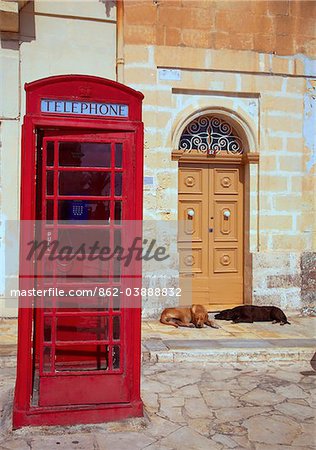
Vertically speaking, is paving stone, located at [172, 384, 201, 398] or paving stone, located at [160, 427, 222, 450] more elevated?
paving stone, located at [172, 384, 201, 398]

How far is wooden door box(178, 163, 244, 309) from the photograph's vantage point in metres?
9.13

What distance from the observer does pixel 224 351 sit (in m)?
6.37

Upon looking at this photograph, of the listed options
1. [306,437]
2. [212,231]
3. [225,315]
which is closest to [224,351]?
[225,315]

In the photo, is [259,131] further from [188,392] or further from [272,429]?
[272,429]

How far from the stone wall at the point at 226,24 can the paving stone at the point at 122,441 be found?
6.60 m

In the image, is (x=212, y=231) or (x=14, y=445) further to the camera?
(x=212, y=231)

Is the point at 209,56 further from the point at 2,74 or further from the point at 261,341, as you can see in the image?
the point at 261,341

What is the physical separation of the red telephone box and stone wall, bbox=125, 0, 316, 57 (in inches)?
200

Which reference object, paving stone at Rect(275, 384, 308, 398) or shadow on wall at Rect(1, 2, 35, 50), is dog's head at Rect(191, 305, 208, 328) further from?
shadow on wall at Rect(1, 2, 35, 50)

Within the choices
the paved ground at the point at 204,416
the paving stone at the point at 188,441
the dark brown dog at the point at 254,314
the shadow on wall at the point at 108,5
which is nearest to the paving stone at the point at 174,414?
the paved ground at the point at 204,416

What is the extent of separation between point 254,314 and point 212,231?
1720mm

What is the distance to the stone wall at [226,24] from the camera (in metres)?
8.67

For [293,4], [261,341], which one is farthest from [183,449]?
[293,4]

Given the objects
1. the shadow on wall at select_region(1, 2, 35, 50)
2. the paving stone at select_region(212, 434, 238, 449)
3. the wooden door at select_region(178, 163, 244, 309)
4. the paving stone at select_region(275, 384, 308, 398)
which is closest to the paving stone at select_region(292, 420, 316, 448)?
the paving stone at select_region(212, 434, 238, 449)
